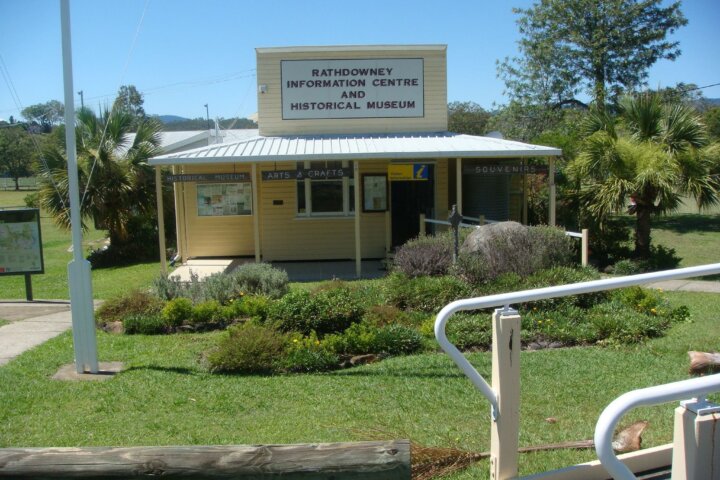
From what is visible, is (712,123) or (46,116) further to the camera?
(712,123)

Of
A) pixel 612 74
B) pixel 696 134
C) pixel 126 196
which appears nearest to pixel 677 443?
pixel 696 134

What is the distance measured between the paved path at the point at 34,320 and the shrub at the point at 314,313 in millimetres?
3304

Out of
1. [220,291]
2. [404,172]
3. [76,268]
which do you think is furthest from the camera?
[404,172]

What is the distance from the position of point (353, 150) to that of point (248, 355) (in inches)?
308

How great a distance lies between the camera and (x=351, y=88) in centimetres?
1719

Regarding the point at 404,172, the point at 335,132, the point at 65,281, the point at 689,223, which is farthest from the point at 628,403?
the point at 689,223

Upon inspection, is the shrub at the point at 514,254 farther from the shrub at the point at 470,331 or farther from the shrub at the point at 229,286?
the shrub at the point at 229,286

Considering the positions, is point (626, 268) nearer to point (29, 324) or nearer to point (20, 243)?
point (29, 324)

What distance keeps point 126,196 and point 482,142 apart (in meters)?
9.75

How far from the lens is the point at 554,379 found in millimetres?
6629

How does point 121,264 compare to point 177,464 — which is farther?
point 121,264

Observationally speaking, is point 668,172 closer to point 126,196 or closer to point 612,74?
point 126,196

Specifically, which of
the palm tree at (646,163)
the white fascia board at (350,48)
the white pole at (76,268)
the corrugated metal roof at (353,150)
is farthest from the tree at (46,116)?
the palm tree at (646,163)

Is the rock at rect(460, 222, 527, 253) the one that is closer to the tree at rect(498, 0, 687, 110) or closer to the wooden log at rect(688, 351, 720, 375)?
the wooden log at rect(688, 351, 720, 375)
